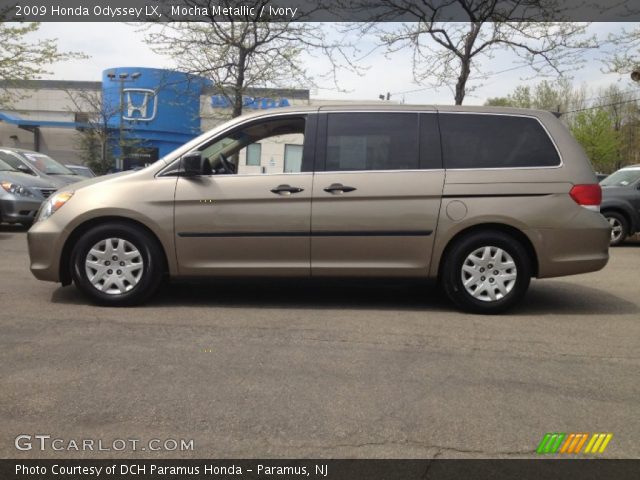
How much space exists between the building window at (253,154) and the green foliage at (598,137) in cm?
3758

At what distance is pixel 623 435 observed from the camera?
2920 mm

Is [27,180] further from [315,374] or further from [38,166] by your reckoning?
[315,374]

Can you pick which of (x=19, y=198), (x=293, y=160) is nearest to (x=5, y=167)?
(x=19, y=198)

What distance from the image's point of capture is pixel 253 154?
18.7 feet

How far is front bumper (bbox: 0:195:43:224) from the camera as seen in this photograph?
10.6 m

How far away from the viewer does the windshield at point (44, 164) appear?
512 inches

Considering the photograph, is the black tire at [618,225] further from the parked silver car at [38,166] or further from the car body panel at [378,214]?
the parked silver car at [38,166]

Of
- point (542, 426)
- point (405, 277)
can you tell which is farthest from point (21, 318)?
point (542, 426)

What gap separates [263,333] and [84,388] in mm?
1493

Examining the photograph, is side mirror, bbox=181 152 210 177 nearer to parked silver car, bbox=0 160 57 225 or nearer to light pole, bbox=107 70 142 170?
parked silver car, bbox=0 160 57 225

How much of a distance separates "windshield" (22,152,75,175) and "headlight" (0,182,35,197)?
2.04m

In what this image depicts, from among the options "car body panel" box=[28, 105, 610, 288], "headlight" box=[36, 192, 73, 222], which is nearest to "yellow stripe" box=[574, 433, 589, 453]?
"car body panel" box=[28, 105, 610, 288]

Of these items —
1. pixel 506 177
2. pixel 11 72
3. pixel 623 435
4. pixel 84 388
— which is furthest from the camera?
pixel 11 72
